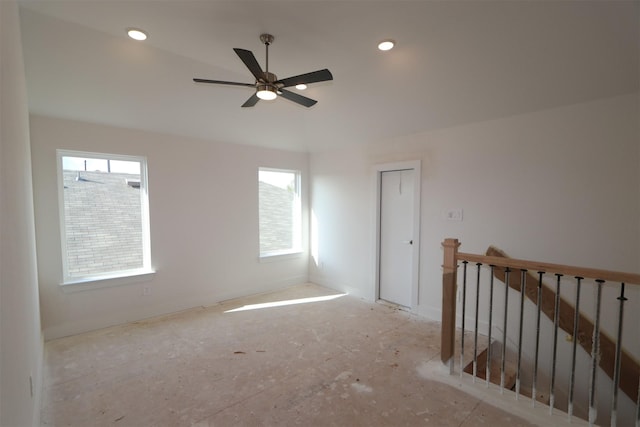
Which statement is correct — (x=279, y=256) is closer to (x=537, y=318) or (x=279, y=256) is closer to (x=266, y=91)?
(x=266, y=91)

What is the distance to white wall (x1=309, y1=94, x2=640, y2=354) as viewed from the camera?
2.63 metres

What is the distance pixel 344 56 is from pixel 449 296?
2472 mm

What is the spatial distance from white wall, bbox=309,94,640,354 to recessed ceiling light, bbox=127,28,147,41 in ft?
9.96

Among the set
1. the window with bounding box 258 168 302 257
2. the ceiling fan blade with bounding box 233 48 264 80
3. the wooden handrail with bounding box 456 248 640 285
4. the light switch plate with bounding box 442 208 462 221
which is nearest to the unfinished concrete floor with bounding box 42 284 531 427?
the wooden handrail with bounding box 456 248 640 285

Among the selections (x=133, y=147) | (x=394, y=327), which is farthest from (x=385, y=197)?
(x=133, y=147)

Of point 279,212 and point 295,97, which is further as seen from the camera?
point 279,212

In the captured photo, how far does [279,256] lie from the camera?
5.17 metres

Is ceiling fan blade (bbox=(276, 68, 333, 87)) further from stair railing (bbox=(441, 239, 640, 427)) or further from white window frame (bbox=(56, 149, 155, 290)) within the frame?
white window frame (bbox=(56, 149, 155, 290))

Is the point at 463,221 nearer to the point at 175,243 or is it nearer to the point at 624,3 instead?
the point at 624,3

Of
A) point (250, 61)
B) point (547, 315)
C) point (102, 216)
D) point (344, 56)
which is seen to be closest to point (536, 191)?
point (547, 315)

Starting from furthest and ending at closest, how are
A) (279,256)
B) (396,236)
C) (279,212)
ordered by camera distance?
(279,212), (279,256), (396,236)

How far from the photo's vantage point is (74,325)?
3393 millimetres

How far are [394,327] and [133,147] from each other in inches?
153

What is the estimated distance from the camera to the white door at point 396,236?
418 cm
